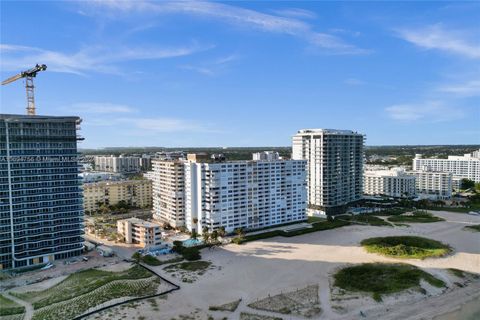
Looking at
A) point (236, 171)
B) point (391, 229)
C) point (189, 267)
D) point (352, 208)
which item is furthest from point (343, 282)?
point (352, 208)

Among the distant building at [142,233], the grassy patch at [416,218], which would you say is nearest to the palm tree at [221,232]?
the distant building at [142,233]

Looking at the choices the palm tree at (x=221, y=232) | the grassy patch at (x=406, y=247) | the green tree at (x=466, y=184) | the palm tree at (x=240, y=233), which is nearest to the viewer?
the grassy patch at (x=406, y=247)

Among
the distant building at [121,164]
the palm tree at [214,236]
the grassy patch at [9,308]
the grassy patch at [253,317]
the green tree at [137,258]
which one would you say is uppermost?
the distant building at [121,164]

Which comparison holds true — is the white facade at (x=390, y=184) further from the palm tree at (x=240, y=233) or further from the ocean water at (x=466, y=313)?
the ocean water at (x=466, y=313)

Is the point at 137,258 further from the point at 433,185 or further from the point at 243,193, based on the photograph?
the point at 433,185

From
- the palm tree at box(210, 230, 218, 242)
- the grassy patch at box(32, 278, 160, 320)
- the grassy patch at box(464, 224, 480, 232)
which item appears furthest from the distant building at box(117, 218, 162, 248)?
the grassy patch at box(464, 224, 480, 232)

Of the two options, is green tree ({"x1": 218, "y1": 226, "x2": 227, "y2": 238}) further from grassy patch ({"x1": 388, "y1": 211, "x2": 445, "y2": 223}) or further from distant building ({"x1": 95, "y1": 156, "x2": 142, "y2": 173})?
distant building ({"x1": 95, "y1": 156, "x2": 142, "y2": 173})

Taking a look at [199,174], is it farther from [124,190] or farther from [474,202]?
[474,202]
